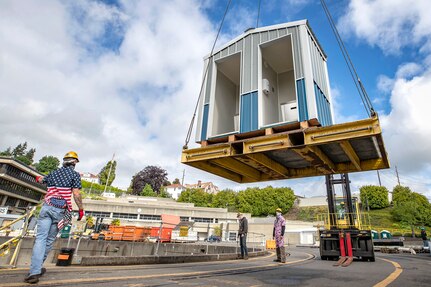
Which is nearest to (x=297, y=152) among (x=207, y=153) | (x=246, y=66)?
(x=207, y=153)

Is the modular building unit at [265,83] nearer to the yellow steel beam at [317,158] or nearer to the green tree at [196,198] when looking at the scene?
the yellow steel beam at [317,158]

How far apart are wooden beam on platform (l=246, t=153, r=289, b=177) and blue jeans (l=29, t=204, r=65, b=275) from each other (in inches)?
147

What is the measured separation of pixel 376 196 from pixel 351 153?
64999 millimetres

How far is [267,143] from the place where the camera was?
5473 millimetres

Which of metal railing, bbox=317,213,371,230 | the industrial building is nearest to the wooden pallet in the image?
metal railing, bbox=317,213,371,230

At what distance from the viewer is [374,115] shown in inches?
182

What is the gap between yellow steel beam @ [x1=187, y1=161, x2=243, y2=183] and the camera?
21.1 feet

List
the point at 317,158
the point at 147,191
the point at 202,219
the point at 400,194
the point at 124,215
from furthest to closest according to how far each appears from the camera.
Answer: the point at 147,191 → the point at 400,194 → the point at 202,219 → the point at 124,215 → the point at 317,158

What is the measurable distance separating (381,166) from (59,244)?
12.6 meters

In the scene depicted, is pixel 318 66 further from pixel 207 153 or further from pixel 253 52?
pixel 207 153

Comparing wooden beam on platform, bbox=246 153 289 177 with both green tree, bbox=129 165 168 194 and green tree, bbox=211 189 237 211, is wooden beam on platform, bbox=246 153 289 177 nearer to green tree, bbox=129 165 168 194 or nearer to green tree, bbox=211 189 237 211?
green tree, bbox=211 189 237 211

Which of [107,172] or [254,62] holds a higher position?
[107,172]

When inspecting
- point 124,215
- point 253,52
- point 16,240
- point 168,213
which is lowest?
point 16,240

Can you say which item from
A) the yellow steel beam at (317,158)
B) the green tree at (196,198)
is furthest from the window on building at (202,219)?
the yellow steel beam at (317,158)
